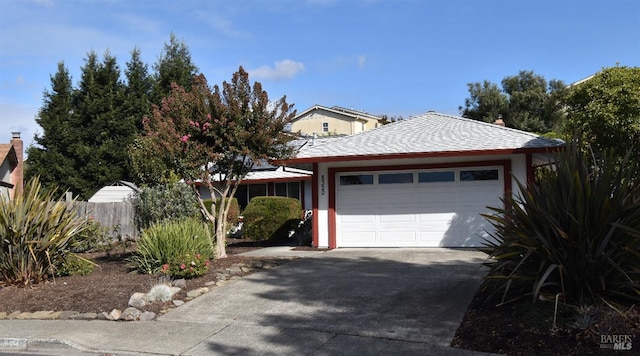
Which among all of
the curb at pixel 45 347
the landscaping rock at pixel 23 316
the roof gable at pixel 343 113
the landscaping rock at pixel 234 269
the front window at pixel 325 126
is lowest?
the curb at pixel 45 347

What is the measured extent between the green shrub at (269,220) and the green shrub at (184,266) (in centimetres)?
777

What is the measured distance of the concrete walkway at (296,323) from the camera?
20.7 feet

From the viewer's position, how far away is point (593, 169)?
6.99 m

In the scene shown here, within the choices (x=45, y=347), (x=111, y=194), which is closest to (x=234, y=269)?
(x=45, y=347)

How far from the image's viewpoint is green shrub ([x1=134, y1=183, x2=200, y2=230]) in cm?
1534

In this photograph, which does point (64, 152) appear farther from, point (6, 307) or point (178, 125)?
point (6, 307)

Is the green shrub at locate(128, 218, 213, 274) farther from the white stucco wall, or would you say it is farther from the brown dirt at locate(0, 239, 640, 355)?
the white stucco wall

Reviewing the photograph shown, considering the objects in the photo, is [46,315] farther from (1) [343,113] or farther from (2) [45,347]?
(1) [343,113]

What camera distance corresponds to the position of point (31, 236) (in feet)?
33.6

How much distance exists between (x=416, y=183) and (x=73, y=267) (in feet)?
28.4

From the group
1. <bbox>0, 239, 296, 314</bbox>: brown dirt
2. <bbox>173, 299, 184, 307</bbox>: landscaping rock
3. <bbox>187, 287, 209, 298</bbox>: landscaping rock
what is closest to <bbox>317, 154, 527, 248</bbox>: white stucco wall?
<bbox>0, 239, 296, 314</bbox>: brown dirt

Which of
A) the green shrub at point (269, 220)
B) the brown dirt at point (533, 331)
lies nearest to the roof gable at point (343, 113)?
the green shrub at point (269, 220)

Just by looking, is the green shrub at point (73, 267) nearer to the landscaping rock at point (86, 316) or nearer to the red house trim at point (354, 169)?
the landscaping rock at point (86, 316)

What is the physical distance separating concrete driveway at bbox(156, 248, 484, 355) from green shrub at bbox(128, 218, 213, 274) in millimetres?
1169
